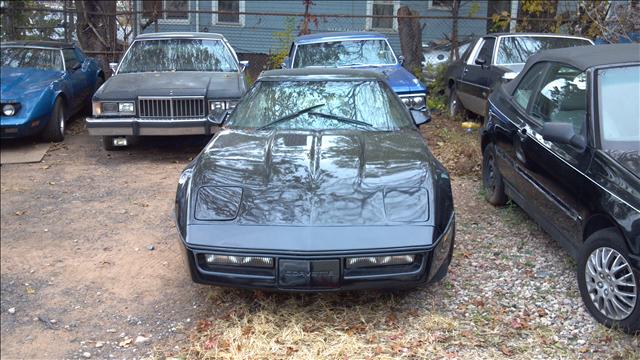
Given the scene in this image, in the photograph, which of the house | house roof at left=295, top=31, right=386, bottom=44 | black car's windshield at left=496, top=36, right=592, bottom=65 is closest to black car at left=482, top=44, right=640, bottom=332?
black car's windshield at left=496, top=36, right=592, bottom=65

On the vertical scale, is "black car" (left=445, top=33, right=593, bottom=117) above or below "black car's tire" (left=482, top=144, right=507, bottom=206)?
above

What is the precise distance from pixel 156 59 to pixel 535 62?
553 centimetres

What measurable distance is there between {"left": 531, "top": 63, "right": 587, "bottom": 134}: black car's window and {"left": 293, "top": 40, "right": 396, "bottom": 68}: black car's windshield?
177 inches

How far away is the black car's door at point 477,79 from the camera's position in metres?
9.55

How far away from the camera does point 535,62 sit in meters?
5.65

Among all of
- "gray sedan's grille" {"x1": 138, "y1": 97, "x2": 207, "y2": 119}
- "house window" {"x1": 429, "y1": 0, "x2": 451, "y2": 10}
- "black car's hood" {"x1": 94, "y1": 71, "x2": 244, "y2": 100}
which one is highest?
"house window" {"x1": 429, "y1": 0, "x2": 451, "y2": 10}

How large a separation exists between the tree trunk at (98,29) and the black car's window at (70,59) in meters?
2.95

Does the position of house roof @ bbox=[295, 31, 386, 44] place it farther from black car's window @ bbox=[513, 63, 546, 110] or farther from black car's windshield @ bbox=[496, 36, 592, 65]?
black car's window @ bbox=[513, 63, 546, 110]

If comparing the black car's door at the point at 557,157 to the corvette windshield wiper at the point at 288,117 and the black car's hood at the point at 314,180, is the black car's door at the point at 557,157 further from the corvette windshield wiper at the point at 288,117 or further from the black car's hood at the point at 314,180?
the corvette windshield wiper at the point at 288,117

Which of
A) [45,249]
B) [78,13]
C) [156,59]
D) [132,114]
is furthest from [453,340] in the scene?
[78,13]

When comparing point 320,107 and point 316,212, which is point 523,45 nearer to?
point 320,107

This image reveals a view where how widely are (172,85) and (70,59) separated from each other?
336cm

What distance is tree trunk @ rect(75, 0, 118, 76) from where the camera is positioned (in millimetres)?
13906

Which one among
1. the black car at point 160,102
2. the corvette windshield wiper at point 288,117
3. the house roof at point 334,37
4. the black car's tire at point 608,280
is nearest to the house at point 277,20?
the house roof at point 334,37
